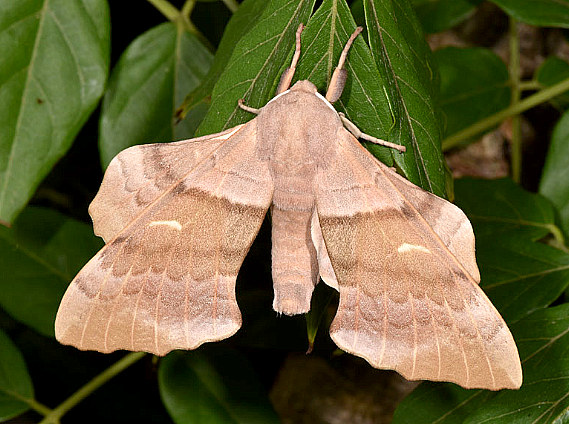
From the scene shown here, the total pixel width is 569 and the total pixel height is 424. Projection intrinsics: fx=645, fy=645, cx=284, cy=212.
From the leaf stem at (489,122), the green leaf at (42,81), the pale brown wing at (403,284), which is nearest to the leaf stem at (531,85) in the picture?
the leaf stem at (489,122)

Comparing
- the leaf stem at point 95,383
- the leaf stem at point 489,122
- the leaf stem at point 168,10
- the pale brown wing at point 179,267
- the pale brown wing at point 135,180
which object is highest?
the leaf stem at point 168,10

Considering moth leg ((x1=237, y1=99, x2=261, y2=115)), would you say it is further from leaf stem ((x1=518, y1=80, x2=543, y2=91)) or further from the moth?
leaf stem ((x1=518, y1=80, x2=543, y2=91))

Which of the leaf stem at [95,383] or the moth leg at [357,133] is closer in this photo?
the moth leg at [357,133]

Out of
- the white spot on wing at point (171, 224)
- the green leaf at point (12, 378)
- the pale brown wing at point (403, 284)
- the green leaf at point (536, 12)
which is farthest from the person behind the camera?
the green leaf at point (12, 378)

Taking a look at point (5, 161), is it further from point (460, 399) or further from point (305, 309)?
point (460, 399)

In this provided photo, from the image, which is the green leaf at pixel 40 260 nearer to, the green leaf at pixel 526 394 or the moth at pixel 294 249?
the moth at pixel 294 249

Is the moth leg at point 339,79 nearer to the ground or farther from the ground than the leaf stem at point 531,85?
farther from the ground

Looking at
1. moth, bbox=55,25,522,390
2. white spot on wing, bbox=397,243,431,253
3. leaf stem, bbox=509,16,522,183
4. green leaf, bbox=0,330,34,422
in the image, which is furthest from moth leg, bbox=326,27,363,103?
green leaf, bbox=0,330,34,422

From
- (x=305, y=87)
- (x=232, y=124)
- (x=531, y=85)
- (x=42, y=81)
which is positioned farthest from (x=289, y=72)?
(x=531, y=85)
